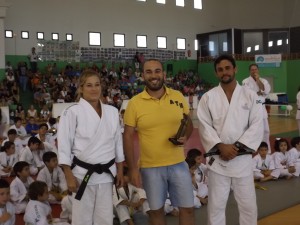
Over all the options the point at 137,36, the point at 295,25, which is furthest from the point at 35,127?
the point at 295,25

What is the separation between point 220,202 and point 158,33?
2274 centimetres

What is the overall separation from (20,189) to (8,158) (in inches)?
81.1

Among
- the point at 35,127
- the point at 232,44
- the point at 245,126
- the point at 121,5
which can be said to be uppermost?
the point at 121,5

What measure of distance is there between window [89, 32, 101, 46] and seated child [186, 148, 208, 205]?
711 inches

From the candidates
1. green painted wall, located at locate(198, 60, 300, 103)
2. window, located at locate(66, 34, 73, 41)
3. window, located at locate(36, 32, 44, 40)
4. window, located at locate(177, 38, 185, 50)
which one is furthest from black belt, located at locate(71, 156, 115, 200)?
window, located at locate(177, 38, 185, 50)

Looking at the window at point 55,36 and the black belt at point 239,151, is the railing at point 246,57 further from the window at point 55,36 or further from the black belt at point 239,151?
the black belt at point 239,151

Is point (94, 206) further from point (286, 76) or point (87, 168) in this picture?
point (286, 76)

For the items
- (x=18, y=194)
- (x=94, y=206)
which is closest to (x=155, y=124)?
(x=94, y=206)

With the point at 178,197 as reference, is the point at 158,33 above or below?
above

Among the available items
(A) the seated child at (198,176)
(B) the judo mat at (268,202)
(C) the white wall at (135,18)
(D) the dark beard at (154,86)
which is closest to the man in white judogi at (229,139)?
(D) the dark beard at (154,86)

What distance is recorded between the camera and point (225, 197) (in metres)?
3.36

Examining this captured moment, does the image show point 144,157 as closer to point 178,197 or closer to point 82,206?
point 178,197

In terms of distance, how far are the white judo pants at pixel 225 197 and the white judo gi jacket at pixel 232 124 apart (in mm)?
62

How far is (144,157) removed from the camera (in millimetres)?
3236
